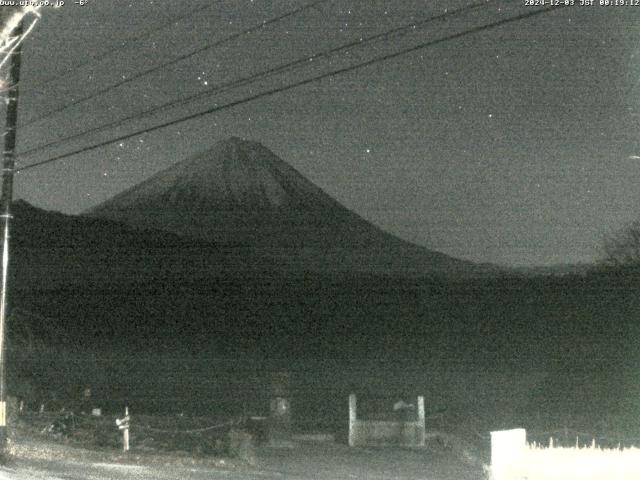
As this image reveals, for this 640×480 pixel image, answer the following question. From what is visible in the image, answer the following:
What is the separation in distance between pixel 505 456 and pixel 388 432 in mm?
14073

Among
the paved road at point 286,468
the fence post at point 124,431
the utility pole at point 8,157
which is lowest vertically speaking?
the paved road at point 286,468

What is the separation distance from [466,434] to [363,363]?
5620cm

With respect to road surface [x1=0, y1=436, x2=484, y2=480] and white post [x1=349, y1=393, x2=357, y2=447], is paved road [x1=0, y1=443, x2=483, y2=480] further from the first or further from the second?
white post [x1=349, y1=393, x2=357, y2=447]

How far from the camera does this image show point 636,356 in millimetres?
42281

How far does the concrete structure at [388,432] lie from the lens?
2780cm

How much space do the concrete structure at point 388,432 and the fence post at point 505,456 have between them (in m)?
13.5

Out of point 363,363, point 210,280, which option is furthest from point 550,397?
point 210,280

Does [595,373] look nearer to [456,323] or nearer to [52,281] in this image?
[456,323]

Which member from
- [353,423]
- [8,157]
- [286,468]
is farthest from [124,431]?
[8,157]

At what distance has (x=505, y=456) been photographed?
1426 cm

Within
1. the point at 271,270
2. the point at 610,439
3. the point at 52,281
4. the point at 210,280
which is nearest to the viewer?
the point at 610,439

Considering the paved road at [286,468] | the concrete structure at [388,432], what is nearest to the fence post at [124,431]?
the paved road at [286,468]

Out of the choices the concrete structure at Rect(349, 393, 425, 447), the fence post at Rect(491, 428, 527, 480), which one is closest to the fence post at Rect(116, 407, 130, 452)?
the concrete structure at Rect(349, 393, 425, 447)

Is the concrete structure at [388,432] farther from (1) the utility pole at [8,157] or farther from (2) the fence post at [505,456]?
(2) the fence post at [505,456]
